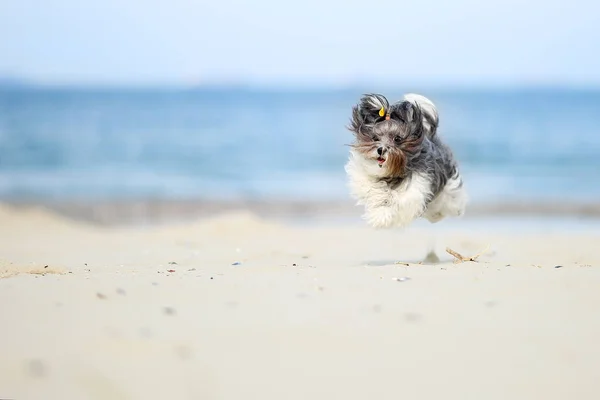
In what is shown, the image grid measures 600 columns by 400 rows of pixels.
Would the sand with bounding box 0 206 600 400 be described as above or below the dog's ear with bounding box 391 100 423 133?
below

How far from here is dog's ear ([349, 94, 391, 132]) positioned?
6.86 metres

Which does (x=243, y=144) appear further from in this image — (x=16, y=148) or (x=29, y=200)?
(x=29, y=200)

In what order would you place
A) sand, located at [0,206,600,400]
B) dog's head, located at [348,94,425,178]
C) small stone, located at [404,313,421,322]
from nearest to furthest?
sand, located at [0,206,600,400], small stone, located at [404,313,421,322], dog's head, located at [348,94,425,178]

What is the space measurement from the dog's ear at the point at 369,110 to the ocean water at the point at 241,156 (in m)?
8.86

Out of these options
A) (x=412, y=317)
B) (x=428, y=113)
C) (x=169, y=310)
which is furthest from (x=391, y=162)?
(x=169, y=310)

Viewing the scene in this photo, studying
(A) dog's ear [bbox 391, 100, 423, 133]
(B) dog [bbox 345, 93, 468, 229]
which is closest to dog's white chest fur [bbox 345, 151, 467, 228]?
(B) dog [bbox 345, 93, 468, 229]

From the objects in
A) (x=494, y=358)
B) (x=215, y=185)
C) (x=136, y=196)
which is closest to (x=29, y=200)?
(x=136, y=196)

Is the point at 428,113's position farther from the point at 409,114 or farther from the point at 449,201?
the point at 449,201

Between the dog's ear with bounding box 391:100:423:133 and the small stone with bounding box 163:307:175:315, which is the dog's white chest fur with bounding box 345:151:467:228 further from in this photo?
the small stone with bounding box 163:307:175:315

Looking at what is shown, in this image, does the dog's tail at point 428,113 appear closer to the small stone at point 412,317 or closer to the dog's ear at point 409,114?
the dog's ear at point 409,114

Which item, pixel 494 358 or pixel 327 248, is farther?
pixel 327 248

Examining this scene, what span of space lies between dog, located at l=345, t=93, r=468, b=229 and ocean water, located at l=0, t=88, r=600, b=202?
8817 millimetres

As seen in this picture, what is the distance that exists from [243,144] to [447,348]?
75.5ft

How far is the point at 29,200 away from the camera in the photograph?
15.4 meters
